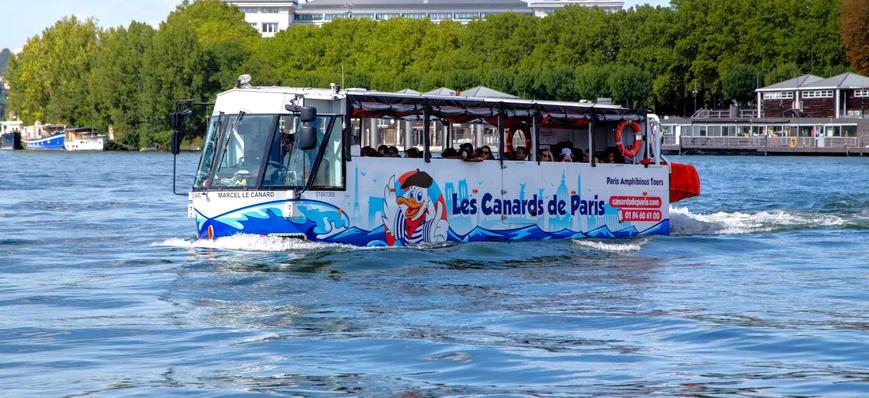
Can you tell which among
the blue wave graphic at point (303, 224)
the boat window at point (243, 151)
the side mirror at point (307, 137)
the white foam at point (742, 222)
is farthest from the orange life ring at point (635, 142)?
the boat window at point (243, 151)

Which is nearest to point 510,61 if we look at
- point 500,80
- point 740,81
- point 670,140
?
point 500,80

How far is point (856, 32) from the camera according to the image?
9888 centimetres

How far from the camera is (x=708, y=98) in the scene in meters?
112

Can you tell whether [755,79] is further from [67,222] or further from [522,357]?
[522,357]

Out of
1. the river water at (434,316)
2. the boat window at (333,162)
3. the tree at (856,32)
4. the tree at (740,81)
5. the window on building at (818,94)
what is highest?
the tree at (856,32)

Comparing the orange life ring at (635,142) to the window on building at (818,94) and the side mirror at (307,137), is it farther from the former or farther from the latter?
the window on building at (818,94)

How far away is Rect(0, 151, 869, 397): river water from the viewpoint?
9922 mm

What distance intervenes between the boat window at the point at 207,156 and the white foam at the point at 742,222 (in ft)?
36.6

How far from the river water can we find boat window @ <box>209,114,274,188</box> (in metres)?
1.06

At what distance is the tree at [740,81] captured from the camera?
338 feet

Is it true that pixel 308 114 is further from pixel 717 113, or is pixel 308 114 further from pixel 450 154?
pixel 717 113

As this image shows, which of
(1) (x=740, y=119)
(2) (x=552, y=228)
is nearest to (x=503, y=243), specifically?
(2) (x=552, y=228)

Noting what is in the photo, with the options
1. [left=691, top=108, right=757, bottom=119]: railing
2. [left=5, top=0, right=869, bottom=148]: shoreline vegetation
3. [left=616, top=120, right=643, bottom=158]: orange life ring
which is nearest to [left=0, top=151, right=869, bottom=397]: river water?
[left=616, top=120, right=643, bottom=158]: orange life ring

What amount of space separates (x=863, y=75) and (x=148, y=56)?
66.2m
